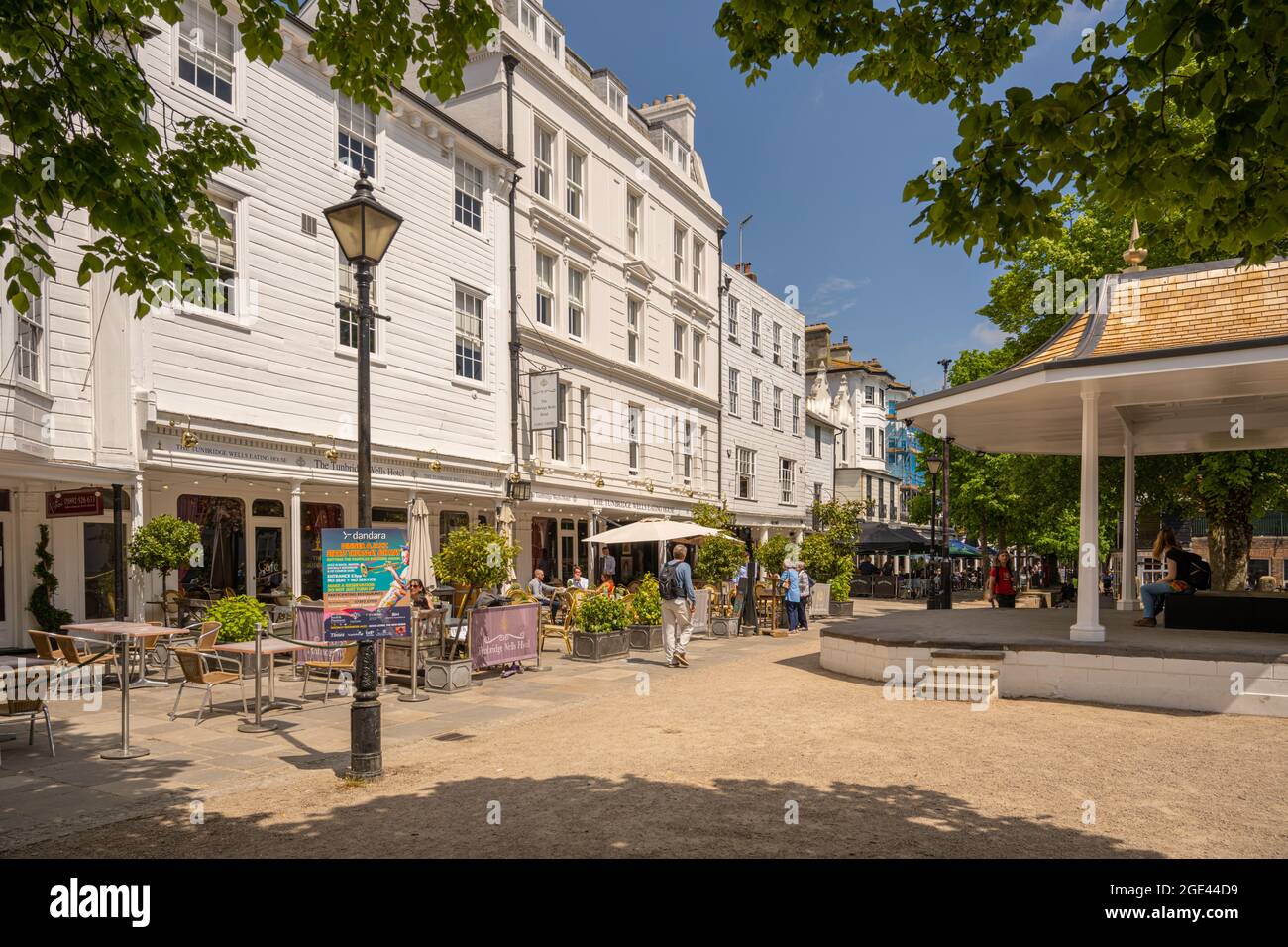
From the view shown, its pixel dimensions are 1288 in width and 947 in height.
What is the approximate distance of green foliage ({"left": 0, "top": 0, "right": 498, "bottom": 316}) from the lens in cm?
520

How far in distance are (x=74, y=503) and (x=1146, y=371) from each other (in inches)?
591

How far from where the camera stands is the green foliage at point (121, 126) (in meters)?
5.20

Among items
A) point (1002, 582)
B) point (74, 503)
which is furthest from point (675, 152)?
point (74, 503)

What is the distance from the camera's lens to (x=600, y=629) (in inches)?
610

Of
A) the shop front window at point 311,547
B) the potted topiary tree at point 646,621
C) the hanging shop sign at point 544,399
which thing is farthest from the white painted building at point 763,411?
the shop front window at point 311,547

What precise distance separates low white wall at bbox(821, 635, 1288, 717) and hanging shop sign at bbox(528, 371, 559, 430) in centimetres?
1246

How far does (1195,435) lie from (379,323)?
1662 centimetres

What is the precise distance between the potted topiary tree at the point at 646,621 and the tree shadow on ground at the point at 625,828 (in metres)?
9.77

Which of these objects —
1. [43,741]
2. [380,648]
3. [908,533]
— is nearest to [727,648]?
[380,648]

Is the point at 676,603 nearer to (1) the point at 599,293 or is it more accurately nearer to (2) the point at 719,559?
(2) the point at 719,559

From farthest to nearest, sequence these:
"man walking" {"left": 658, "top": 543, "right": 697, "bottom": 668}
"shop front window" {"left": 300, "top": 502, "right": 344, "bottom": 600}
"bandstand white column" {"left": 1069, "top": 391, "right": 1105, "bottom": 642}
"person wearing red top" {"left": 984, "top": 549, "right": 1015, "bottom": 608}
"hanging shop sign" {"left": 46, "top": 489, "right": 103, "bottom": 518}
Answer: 1. "person wearing red top" {"left": 984, "top": 549, "right": 1015, "bottom": 608}
2. "shop front window" {"left": 300, "top": 502, "right": 344, "bottom": 600}
3. "man walking" {"left": 658, "top": 543, "right": 697, "bottom": 668}
4. "hanging shop sign" {"left": 46, "top": 489, "right": 103, "bottom": 518}
5. "bandstand white column" {"left": 1069, "top": 391, "right": 1105, "bottom": 642}

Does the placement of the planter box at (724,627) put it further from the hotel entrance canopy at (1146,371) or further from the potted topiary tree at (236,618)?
the potted topiary tree at (236,618)

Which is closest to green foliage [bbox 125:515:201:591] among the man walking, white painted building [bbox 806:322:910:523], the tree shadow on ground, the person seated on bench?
the man walking

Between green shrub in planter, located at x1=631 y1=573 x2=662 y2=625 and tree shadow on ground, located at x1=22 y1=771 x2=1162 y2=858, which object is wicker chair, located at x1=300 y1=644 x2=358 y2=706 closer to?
tree shadow on ground, located at x1=22 y1=771 x2=1162 y2=858
